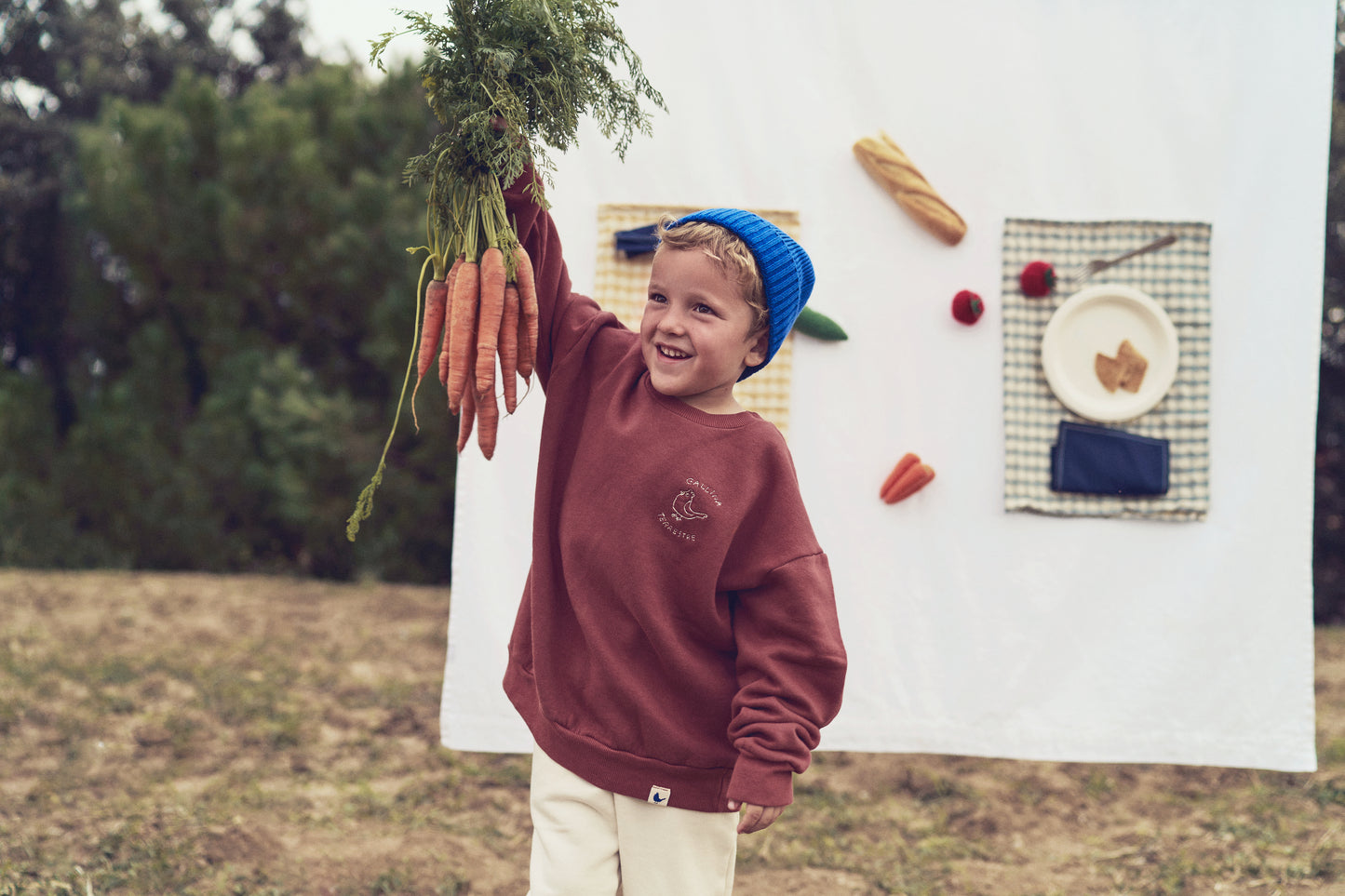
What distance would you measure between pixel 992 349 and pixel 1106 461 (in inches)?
12.7

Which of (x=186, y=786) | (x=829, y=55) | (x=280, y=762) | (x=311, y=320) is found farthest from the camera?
(x=311, y=320)

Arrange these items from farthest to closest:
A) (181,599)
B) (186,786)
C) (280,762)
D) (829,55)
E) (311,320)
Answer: (311,320)
(181,599)
(280,762)
(186,786)
(829,55)

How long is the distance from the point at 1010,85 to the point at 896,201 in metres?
0.33

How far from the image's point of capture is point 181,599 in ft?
13.5

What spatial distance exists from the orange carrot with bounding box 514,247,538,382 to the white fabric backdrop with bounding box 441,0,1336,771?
0.73 metres

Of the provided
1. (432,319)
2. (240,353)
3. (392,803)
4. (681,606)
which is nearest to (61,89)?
(240,353)

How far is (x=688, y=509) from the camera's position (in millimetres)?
1271

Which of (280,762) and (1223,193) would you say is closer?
(1223,193)

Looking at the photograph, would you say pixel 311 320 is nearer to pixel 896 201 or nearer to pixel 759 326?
pixel 896 201

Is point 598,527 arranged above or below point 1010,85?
below

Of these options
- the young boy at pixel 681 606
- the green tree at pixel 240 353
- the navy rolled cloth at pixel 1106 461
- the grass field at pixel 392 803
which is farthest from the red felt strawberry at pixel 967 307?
Result: the green tree at pixel 240 353

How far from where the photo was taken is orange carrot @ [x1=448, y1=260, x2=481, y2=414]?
137cm

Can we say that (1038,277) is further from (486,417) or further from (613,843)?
(613,843)

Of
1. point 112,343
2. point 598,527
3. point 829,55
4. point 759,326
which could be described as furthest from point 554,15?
point 112,343
